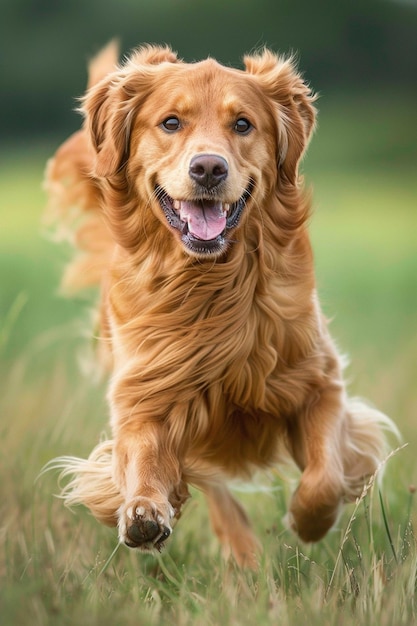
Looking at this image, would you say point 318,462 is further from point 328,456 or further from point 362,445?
point 362,445

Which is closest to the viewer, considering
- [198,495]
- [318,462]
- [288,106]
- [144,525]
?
[144,525]

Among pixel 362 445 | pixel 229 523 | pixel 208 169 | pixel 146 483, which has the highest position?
pixel 208 169

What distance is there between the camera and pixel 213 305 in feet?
12.3

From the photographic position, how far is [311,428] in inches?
149

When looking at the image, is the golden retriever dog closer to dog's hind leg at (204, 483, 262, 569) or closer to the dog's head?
the dog's head

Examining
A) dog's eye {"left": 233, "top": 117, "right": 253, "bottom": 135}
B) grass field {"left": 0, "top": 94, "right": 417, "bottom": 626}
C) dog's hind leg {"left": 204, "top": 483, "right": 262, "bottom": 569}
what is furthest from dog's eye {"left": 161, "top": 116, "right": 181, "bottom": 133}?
dog's hind leg {"left": 204, "top": 483, "right": 262, "bottom": 569}

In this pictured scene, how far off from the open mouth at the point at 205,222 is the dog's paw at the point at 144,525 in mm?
876

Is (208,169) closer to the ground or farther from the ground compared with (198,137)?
closer to the ground

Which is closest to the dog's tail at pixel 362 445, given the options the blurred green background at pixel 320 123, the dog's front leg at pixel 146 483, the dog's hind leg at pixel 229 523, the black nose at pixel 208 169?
the dog's hind leg at pixel 229 523

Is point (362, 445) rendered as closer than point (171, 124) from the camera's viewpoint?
No

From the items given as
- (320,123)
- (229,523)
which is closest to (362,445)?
(229,523)

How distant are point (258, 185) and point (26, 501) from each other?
5.60 feet

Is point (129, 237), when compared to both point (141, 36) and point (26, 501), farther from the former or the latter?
point (141, 36)

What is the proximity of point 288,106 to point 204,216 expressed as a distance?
2.21ft
